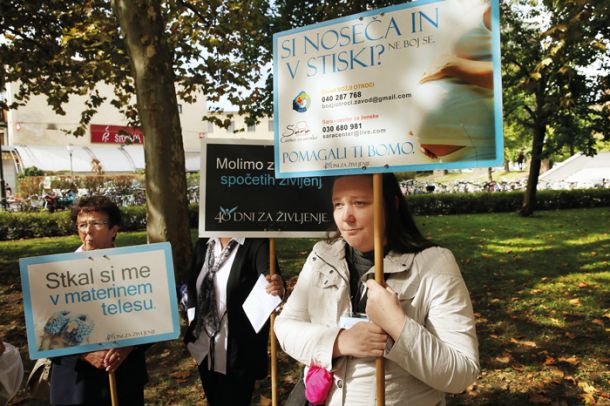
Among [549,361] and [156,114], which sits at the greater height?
[156,114]

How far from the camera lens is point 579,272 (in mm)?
8562

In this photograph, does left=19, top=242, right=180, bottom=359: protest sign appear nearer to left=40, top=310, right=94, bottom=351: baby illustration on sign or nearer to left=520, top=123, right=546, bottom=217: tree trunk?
left=40, top=310, right=94, bottom=351: baby illustration on sign

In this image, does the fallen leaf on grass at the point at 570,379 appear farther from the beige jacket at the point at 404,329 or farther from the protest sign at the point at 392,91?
the protest sign at the point at 392,91

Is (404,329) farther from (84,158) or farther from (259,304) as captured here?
(84,158)

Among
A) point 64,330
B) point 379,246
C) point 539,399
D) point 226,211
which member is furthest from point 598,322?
point 64,330

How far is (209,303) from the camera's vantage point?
295 centimetres

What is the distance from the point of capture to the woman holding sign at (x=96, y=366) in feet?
8.32

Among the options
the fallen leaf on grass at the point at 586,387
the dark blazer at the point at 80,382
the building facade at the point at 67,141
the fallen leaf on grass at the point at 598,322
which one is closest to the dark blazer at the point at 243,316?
the dark blazer at the point at 80,382

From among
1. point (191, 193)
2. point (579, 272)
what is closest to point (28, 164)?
point (191, 193)

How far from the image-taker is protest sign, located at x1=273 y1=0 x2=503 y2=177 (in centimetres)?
175

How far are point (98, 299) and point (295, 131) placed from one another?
51.6 inches

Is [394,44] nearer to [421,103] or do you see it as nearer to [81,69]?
[421,103]

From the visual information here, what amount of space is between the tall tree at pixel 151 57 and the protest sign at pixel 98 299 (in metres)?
3.46

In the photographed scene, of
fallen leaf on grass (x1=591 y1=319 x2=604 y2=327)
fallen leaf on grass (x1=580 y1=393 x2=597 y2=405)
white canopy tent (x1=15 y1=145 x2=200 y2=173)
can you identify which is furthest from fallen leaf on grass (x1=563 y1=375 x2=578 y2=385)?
white canopy tent (x1=15 y1=145 x2=200 y2=173)
